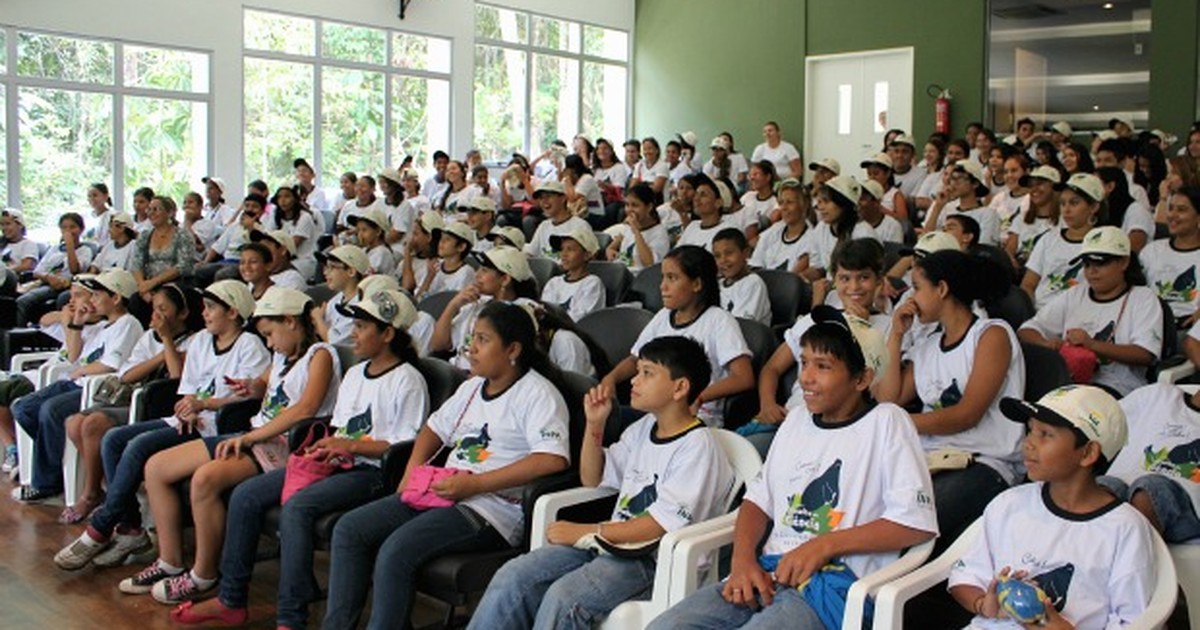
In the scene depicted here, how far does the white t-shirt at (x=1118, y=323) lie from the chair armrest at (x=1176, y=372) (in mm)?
74

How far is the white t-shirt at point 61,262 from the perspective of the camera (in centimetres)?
952

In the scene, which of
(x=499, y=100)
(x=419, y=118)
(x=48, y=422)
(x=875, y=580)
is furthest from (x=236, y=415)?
(x=499, y=100)

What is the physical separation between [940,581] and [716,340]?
5.46 feet

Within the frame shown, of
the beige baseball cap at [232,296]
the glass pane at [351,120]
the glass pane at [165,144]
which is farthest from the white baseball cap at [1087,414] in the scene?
the glass pane at [351,120]

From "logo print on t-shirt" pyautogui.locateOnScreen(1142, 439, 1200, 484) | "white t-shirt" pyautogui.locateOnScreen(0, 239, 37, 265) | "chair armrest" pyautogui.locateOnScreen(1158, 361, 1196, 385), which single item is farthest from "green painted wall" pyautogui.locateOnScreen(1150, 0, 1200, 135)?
"white t-shirt" pyautogui.locateOnScreen(0, 239, 37, 265)

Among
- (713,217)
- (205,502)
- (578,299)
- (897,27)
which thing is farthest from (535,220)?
(205,502)

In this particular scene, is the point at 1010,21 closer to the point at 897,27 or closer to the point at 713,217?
the point at 897,27

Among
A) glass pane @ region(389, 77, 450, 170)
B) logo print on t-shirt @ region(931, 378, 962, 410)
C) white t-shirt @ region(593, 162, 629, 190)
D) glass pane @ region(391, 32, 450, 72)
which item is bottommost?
logo print on t-shirt @ region(931, 378, 962, 410)

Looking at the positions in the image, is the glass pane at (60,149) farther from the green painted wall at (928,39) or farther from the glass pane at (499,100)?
the green painted wall at (928,39)

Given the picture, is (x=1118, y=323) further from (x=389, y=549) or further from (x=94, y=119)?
(x=94, y=119)

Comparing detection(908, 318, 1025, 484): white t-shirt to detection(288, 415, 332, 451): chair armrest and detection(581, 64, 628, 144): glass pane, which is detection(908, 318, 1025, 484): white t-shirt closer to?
detection(288, 415, 332, 451): chair armrest

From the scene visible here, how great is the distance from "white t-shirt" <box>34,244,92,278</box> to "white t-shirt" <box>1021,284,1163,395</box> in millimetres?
7520

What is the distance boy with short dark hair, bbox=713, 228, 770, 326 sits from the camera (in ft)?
16.9

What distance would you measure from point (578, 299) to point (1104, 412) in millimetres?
3443
